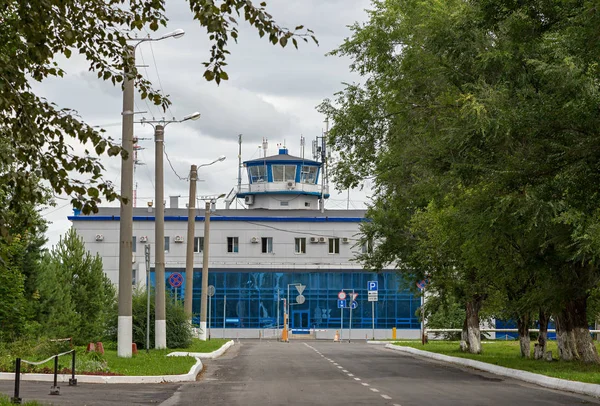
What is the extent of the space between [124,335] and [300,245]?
203 feet

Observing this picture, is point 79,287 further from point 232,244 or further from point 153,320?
point 232,244

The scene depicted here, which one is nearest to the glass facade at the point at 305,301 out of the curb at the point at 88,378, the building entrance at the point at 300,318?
the building entrance at the point at 300,318

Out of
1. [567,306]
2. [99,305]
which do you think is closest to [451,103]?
[567,306]

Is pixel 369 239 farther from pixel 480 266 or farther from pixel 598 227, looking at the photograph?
pixel 598 227

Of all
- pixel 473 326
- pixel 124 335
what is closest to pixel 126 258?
pixel 124 335

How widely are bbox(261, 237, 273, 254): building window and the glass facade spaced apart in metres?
2.14

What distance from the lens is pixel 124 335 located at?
2900cm

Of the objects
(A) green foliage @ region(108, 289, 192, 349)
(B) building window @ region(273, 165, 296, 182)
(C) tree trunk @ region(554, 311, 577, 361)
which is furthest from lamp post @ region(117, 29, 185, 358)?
(B) building window @ region(273, 165, 296, 182)

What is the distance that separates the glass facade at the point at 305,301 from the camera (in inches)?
3499

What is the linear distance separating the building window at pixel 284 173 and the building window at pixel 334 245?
7142 mm

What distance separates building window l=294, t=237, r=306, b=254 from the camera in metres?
90.7

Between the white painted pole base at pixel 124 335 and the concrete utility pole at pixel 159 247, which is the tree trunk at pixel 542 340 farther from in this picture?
the white painted pole base at pixel 124 335

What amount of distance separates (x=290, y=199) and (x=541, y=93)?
69.2m

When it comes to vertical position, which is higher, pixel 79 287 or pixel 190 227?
→ pixel 190 227
